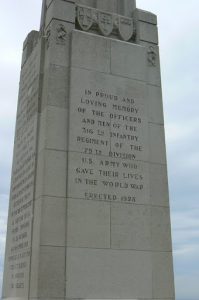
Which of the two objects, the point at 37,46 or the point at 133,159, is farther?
the point at 37,46

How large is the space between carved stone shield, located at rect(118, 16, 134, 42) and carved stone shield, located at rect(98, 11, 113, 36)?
31 centimetres

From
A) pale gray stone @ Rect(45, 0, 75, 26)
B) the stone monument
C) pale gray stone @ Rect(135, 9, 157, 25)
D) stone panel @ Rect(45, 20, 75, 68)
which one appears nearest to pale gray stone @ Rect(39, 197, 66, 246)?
the stone monument

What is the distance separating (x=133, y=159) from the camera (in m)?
11.5

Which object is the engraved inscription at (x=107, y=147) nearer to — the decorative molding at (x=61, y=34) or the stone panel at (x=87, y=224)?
the stone panel at (x=87, y=224)

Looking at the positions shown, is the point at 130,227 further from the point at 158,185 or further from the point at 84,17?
the point at 84,17

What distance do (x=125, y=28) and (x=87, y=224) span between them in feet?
18.5

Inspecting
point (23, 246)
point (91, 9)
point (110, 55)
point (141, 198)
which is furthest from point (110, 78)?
point (23, 246)

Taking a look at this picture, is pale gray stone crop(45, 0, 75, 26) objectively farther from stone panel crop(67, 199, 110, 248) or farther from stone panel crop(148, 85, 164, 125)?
stone panel crop(67, 199, 110, 248)

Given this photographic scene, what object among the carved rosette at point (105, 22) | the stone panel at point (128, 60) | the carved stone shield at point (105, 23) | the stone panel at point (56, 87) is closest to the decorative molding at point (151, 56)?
the stone panel at point (128, 60)

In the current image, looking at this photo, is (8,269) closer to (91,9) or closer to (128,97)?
(128,97)

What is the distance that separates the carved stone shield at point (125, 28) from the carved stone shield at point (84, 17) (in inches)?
35.7

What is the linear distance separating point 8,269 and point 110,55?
6.18 meters

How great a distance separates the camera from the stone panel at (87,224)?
1025cm

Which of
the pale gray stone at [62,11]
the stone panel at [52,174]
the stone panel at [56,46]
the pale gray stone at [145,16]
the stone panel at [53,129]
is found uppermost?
the pale gray stone at [145,16]
